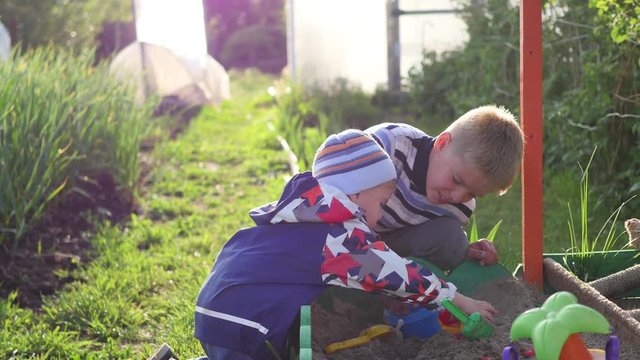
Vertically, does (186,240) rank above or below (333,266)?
below

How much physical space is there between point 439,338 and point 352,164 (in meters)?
0.52

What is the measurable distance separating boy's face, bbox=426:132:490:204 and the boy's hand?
0.21 m

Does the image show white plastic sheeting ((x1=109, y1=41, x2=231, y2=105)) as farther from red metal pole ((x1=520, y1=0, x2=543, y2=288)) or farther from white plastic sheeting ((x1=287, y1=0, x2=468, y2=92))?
red metal pole ((x1=520, y1=0, x2=543, y2=288))

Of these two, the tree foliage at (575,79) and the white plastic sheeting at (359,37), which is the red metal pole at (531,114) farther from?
the white plastic sheeting at (359,37)

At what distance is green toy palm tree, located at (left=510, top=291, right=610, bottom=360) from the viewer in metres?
1.59

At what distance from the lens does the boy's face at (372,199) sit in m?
2.21

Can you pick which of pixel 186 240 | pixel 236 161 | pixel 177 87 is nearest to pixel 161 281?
pixel 186 240

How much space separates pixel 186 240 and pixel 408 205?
6.35ft

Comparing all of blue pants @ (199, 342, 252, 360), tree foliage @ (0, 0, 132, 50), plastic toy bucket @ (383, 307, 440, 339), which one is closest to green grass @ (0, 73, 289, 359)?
blue pants @ (199, 342, 252, 360)

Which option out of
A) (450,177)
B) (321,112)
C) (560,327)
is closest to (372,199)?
(450,177)

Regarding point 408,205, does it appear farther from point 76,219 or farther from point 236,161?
point 236,161

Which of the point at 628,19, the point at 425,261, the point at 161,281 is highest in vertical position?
the point at 628,19

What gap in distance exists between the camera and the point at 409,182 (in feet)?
8.74

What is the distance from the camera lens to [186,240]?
173 inches
